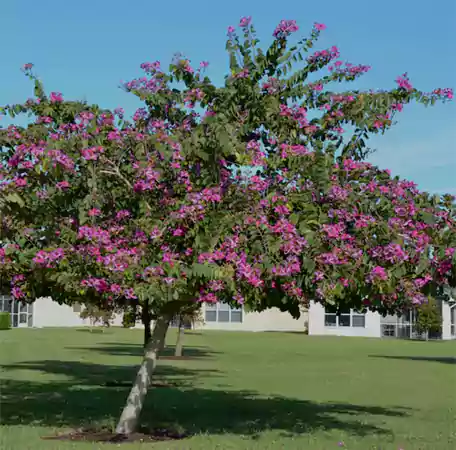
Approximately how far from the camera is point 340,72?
1539 cm

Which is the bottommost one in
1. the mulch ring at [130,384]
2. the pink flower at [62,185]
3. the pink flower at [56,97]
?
the mulch ring at [130,384]

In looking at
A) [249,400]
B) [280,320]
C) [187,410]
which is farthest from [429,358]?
[280,320]

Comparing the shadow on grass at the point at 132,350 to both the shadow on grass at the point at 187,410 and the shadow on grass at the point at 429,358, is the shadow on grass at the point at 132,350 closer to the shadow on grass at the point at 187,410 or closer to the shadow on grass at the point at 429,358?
the shadow on grass at the point at 429,358

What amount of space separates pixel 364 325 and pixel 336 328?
2.24 meters

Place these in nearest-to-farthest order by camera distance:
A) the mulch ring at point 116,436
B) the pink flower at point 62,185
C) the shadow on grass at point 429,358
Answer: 1. the pink flower at point 62,185
2. the mulch ring at point 116,436
3. the shadow on grass at point 429,358

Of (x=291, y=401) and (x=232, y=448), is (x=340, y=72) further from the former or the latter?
(x=291, y=401)

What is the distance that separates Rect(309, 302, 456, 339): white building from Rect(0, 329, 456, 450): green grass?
29.4m

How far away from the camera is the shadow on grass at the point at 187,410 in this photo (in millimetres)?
16703

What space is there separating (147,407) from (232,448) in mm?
5780

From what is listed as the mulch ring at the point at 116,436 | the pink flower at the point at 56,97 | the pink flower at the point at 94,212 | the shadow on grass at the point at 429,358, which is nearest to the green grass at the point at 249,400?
the mulch ring at the point at 116,436

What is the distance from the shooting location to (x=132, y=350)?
4250 centimetres

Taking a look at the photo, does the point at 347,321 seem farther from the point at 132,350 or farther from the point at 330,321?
the point at 132,350

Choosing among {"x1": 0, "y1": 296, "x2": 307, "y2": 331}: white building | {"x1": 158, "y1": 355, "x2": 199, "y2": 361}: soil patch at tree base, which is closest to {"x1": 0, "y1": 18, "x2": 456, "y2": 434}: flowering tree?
{"x1": 158, "y1": 355, "x2": 199, "y2": 361}: soil patch at tree base

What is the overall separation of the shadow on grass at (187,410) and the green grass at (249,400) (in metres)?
0.02
